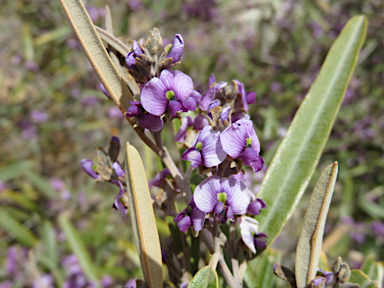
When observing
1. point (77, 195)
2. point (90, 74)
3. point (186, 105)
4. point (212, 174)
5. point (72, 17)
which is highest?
point (72, 17)

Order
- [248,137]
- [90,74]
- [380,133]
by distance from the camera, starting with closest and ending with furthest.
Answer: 1. [248,137]
2. [380,133]
3. [90,74]

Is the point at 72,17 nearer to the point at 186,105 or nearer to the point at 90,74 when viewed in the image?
the point at 186,105

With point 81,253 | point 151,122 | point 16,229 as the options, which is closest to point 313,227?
point 151,122

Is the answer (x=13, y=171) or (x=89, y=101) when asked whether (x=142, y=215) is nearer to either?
(x=13, y=171)

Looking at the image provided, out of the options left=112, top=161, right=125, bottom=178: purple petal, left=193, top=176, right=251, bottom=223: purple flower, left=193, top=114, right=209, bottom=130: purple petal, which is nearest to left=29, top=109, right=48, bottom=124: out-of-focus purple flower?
left=112, top=161, right=125, bottom=178: purple petal

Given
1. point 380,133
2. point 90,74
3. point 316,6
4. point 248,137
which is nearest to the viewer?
point 248,137

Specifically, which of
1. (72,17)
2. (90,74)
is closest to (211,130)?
(72,17)

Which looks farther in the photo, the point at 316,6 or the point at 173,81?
the point at 316,6
